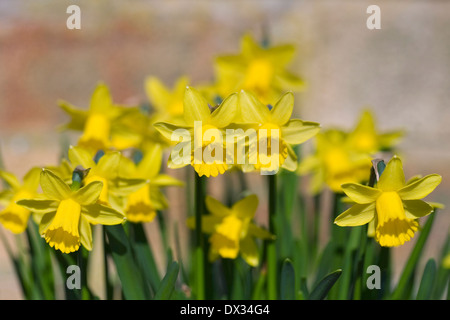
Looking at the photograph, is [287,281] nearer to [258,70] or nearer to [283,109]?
[283,109]

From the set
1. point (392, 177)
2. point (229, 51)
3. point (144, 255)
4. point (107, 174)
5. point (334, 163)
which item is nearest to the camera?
point (392, 177)

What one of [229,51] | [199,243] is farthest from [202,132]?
[229,51]

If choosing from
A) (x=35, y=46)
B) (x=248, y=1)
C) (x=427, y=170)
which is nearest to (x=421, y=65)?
(x=427, y=170)

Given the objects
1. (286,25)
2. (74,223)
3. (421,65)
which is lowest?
(74,223)

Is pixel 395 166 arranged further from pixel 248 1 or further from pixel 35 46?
pixel 35 46

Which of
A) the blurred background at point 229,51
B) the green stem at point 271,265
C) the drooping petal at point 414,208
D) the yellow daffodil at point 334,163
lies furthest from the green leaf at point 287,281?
the blurred background at point 229,51

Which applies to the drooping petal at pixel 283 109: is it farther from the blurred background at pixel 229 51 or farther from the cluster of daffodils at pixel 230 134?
the blurred background at pixel 229 51
